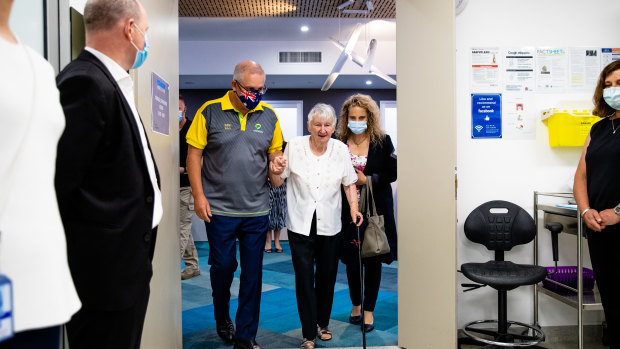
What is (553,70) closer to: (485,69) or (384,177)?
(485,69)

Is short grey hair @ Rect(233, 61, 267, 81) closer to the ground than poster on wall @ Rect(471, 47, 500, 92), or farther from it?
closer to the ground

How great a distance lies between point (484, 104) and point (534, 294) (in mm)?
1339

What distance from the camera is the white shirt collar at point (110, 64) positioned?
1255mm

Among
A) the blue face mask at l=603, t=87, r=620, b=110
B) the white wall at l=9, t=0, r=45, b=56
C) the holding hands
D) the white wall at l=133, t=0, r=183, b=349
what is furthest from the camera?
the blue face mask at l=603, t=87, r=620, b=110

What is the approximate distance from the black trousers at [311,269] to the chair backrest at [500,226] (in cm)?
91

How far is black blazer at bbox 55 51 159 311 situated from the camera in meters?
1.08

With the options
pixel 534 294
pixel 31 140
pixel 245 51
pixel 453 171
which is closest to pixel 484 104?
pixel 453 171

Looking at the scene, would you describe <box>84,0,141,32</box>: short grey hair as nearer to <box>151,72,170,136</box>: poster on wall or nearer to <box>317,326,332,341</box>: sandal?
<box>151,72,170,136</box>: poster on wall

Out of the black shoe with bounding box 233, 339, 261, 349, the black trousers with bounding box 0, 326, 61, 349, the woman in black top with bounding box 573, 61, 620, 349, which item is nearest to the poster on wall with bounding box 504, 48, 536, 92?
the woman in black top with bounding box 573, 61, 620, 349

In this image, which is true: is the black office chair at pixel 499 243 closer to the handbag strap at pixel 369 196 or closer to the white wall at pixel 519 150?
the white wall at pixel 519 150

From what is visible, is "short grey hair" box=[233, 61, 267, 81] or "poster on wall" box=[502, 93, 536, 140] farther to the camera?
"poster on wall" box=[502, 93, 536, 140]

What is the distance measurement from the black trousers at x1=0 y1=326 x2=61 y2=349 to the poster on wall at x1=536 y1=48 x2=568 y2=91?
127 inches

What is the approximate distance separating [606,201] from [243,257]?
199cm

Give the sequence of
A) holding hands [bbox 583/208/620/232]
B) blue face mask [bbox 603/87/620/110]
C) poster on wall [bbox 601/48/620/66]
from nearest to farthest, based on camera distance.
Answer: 1. holding hands [bbox 583/208/620/232]
2. blue face mask [bbox 603/87/620/110]
3. poster on wall [bbox 601/48/620/66]
